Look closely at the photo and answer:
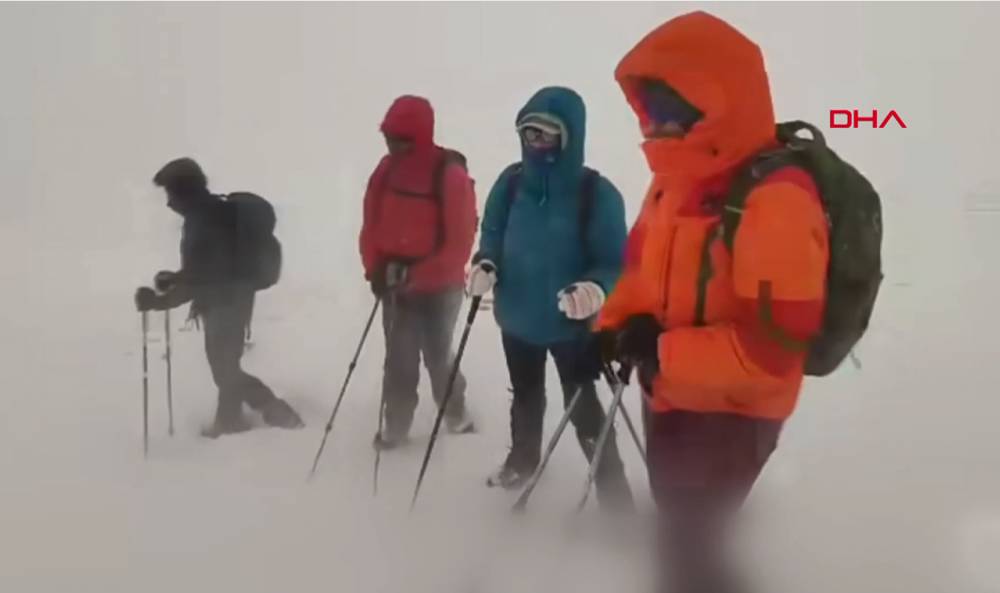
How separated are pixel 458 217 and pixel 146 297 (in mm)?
300

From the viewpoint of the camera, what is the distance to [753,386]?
0.67 metres

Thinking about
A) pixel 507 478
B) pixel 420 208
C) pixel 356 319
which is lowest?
pixel 507 478

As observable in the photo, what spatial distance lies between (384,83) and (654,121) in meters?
0.28

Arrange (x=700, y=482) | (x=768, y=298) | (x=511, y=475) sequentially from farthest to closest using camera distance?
(x=511, y=475), (x=700, y=482), (x=768, y=298)

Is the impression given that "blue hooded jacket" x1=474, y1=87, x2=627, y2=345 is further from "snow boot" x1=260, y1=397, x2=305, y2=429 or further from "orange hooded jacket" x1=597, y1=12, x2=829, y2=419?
"snow boot" x1=260, y1=397, x2=305, y2=429

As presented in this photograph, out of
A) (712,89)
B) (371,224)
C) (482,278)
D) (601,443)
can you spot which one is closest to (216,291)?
(371,224)

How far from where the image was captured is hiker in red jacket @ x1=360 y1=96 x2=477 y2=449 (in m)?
0.84

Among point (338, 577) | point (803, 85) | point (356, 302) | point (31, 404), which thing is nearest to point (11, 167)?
point (31, 404)

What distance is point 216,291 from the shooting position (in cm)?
89

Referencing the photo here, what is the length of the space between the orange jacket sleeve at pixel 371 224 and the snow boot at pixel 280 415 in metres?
0.14

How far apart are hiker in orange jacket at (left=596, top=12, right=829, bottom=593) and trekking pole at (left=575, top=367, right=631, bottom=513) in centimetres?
3

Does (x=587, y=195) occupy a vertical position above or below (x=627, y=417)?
above

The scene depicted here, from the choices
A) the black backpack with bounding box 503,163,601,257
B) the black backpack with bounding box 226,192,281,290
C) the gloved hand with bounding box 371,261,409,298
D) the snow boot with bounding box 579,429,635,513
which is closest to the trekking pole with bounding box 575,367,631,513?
the snow boot with bounding box 579,429,635,513

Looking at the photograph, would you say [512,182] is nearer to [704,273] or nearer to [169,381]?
[704,273]
